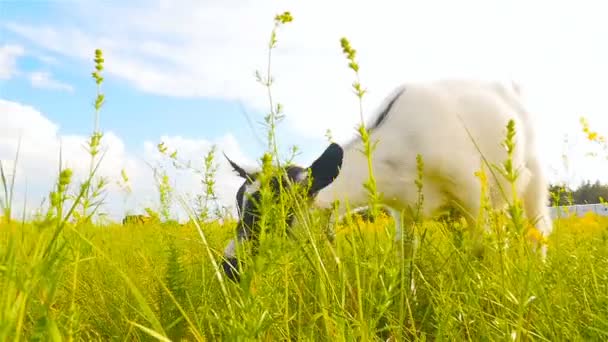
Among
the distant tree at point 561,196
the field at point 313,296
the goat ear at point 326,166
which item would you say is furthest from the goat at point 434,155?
the field at point 313,296

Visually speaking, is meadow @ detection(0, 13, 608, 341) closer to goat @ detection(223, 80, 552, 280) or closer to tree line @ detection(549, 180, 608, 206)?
tree line @ detection(549, 180, 608, 206)

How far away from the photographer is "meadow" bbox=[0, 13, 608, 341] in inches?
36.4

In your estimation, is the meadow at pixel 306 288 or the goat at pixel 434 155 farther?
the goat at pixel 434 155

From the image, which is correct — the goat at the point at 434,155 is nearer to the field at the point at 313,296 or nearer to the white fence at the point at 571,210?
the white fence at the point at 571,210

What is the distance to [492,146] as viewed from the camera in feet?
12.5

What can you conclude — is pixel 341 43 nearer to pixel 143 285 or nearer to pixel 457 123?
pixel 143 285

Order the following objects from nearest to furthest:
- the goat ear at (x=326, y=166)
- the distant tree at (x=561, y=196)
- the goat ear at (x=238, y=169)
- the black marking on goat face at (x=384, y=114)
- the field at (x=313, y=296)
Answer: the field at (x=313, y=296), the distant tree at (x=561, y=196), the goat ear at (x=326, y=166), the goat ear at (x=238, y=169), the black marking on goat face at (x=384, y=114)

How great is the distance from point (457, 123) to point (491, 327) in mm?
2410

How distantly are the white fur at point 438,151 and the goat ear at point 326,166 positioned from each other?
0.77ft

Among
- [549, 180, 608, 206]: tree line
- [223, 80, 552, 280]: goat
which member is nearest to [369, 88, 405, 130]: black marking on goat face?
[223, 80, 552, 280]: goat

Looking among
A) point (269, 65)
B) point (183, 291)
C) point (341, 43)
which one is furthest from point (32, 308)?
point (341, 43)

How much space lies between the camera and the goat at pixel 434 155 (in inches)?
139

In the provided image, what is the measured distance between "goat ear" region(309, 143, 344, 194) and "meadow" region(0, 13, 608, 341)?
0.94 m

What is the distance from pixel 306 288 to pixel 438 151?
217 cm
